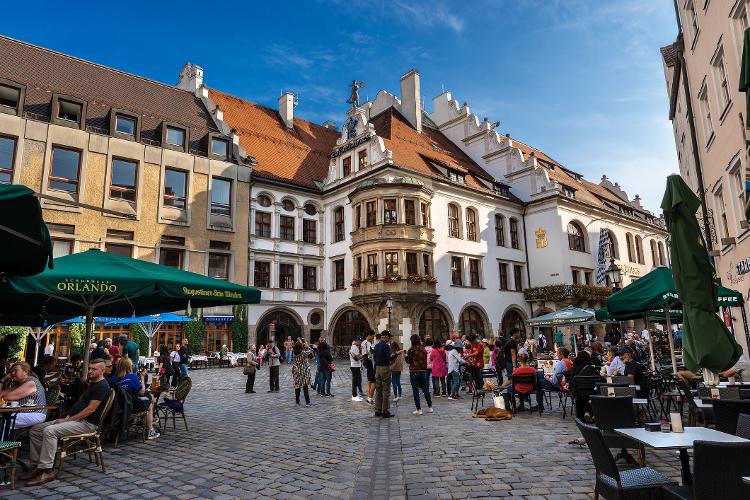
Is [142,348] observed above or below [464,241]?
below

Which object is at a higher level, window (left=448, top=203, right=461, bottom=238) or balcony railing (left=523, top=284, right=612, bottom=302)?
window (left=448, top=203, right=461, bottom=238)

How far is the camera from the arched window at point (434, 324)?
30797 millimetres

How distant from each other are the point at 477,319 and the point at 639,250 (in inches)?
822

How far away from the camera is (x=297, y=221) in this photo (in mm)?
33938

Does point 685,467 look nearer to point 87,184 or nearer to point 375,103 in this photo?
point 87,184

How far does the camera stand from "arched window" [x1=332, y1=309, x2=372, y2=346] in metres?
31.7

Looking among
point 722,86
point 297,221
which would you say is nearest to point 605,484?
point 722,86

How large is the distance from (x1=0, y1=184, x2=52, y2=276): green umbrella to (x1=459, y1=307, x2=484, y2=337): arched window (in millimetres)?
28752

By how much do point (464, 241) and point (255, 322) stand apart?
14878 millimetres

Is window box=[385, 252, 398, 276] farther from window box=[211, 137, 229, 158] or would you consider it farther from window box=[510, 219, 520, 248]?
window box=[211, 137, 229, 158]

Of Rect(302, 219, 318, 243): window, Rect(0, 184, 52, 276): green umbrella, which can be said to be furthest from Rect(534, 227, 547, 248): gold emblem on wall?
Rect(0, 184, 52, 276): green umbrella

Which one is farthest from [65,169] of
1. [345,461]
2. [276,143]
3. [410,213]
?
[345,461]

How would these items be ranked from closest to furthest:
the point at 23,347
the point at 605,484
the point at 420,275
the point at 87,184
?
the point at 605,484 < the point at 23,347 < the point at 87,184 < the point at 420,275

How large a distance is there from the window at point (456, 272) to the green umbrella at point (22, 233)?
28.4 m
